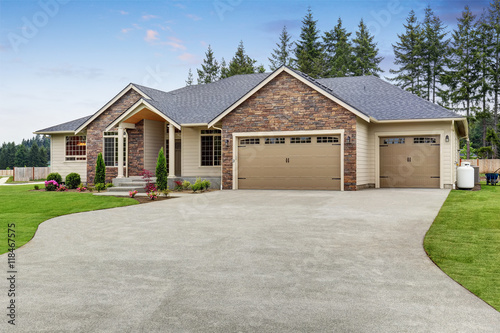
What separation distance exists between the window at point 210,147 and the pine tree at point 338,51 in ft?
84.8

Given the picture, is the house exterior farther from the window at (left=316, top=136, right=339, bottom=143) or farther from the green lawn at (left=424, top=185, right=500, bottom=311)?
the green lawn at (left=424, top=185, right=500, bottom=311)

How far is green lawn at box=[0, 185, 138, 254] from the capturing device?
847cm

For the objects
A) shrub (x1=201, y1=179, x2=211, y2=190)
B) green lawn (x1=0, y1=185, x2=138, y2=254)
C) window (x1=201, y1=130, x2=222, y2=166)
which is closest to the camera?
green lawn (x1=0, y1=185, x2=138, y2=254)

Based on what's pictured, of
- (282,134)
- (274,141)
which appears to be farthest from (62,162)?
(282,134)

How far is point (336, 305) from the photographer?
13.3 ft

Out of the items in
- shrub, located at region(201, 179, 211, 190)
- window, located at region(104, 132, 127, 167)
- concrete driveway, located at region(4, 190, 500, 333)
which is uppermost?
window, located at region(104, 132, 127, 167)

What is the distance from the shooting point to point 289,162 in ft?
60.2

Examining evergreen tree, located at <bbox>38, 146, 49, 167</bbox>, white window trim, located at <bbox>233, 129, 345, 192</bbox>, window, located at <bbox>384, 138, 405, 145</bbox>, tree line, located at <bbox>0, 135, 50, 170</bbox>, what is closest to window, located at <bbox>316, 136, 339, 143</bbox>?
white window trim, located at <bbox>233, 129, 345, 192</bbox>

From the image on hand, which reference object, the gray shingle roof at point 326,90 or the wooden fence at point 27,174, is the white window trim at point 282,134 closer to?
the gray shingle roof at point 326,90

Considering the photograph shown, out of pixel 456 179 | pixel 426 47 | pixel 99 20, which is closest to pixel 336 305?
pixel 99 20

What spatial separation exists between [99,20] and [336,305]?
54.0ft

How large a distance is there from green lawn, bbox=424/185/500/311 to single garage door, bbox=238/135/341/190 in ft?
24.2

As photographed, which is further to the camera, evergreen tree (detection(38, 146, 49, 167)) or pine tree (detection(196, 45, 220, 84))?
evergreen tree (detection(38, 146, 49, 167))

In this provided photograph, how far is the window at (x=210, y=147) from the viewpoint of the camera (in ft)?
69.6
